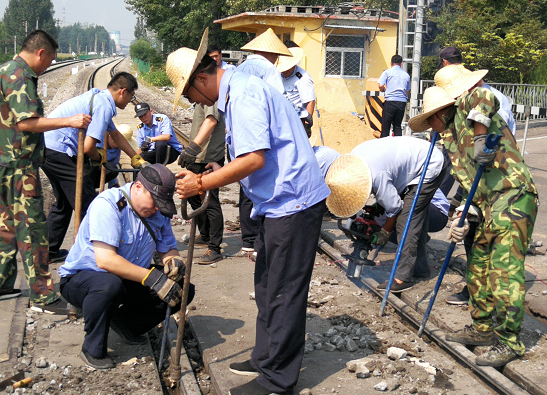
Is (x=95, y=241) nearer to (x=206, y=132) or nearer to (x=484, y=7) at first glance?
(x=206, y=132)

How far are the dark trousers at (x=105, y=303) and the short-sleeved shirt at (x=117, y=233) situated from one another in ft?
0.40

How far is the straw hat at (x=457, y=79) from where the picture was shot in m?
5.24

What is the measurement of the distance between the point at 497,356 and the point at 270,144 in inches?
91.1

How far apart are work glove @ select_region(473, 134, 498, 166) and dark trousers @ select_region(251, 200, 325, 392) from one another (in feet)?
4.08

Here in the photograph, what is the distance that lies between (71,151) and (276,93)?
3.34 meters

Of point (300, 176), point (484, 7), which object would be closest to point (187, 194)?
point (300, 176)

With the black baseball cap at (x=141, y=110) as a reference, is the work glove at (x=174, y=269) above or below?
below

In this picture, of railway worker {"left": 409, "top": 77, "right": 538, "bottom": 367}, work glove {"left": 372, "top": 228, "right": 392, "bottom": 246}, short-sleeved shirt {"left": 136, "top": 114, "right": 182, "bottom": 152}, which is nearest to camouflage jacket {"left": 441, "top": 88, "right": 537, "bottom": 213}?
railway worker {"left": 409, "top": 77, "right": 538, "bottom": 367}

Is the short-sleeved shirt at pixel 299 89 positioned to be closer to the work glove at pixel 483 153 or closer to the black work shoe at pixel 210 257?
the black work shoe at pixel 210 257

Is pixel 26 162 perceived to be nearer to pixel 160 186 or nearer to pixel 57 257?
pixel 57 257

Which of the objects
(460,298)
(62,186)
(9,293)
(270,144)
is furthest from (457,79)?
(9,293)

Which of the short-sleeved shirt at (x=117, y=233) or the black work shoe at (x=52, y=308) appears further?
the black work shoe at (x=52, y=308)

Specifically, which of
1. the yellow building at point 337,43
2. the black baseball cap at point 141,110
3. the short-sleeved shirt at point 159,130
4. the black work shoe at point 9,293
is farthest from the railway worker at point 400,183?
the yellow building at point 337,43

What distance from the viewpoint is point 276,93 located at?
350 cm
